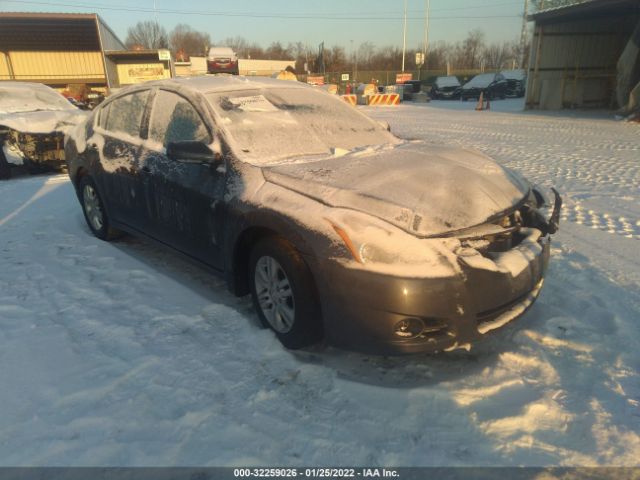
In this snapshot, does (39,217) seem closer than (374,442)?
No

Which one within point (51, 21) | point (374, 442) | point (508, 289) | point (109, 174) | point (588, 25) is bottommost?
point (374, 442)

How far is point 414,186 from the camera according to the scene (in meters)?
2.62

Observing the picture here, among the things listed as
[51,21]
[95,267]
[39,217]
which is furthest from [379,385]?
[51,21]

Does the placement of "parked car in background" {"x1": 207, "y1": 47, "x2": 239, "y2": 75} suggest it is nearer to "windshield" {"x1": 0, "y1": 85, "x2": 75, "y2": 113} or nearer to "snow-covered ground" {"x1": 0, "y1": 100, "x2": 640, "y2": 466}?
"windshield" {"x1": 0, "y1": 85, "x2": 75, "y2": 113}

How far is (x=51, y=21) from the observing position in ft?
76.1

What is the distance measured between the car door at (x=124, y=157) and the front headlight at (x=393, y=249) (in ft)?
7.69

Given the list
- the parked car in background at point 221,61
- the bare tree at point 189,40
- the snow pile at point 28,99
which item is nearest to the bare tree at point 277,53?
the bare tree at point 189,40

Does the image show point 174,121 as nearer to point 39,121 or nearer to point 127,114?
point 127,114

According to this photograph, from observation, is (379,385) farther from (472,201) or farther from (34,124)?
(34,124)

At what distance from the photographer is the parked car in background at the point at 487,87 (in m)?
30.0

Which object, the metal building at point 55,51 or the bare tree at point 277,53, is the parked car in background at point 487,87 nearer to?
the metal building at point 55,51

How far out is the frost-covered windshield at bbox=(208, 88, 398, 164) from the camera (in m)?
3.21

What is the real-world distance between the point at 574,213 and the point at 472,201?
139 inches

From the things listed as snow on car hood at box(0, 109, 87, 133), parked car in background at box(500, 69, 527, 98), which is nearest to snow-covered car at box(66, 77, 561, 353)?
snow on car hood at box(0, 109, 87, 133)
